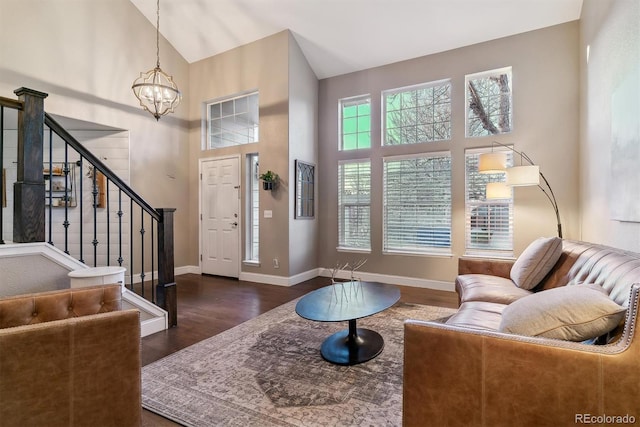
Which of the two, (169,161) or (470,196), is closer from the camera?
(470,196)

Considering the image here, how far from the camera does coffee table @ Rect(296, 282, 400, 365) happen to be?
2.26 meters

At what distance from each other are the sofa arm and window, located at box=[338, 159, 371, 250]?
13.1ft

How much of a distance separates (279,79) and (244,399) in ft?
14.4

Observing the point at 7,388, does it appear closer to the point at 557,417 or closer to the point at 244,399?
the point at 244,399

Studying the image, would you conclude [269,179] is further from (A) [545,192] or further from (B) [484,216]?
(A) [545,192]

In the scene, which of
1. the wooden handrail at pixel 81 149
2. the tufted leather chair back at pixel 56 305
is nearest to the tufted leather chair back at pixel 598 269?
the tufted leather chair back at pixel 56 305

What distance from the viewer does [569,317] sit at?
1230mm

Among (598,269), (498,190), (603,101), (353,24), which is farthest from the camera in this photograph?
(353,24)

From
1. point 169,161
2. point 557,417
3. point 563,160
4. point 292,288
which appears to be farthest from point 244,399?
point 169,161

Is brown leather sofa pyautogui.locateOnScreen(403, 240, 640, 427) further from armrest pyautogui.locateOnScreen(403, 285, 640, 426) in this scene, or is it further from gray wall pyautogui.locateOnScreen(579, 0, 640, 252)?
gray wall pyautogui.locateOnScreen(579, 0, 640, 252)

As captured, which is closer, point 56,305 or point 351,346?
point 56,305

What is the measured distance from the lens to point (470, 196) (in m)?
4.43

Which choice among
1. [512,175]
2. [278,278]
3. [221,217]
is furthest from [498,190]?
[221,217]

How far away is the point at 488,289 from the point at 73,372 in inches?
107
